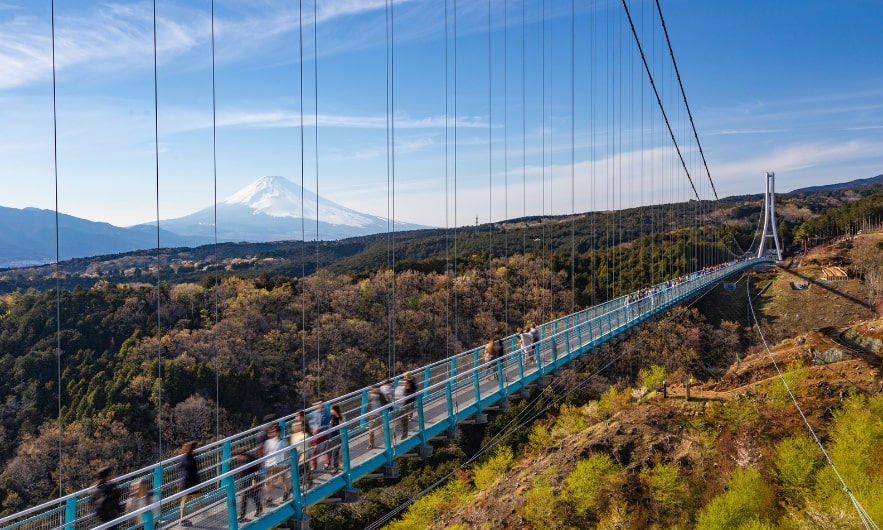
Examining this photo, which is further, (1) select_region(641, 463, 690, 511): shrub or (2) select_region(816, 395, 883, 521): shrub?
(1) select_region(641, 463, 690, 511): shrub

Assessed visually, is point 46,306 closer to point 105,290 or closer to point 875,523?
point 105,290

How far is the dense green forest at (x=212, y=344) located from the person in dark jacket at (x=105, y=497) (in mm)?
6774

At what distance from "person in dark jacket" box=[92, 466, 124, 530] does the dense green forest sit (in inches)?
267

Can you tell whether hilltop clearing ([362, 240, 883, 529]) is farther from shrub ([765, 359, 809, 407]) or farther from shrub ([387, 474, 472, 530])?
shrub ([387, 474, 472, 530])

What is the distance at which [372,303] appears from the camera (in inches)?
1614

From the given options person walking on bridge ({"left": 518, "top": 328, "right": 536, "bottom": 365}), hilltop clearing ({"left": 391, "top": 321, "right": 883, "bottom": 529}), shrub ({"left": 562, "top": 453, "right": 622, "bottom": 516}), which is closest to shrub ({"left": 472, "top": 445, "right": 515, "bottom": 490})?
hilltop clearing ({"left": 391, "top": 321, "right": 883, "bottom": 529})

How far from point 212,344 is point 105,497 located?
27.3 m

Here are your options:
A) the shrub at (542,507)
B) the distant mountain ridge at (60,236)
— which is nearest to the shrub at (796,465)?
the shrub at (542,507)

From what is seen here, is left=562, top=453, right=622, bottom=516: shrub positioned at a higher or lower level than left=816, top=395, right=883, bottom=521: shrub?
lower

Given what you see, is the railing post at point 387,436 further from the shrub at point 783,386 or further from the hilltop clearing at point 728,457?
the shrub at point 783,386

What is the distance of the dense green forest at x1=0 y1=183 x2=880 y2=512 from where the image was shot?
25078mm

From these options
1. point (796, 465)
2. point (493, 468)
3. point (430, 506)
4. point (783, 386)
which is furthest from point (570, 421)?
point (796, 465)

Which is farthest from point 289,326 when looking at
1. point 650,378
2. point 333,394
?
point 650,378

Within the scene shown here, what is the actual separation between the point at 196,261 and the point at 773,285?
5221 centimetres
